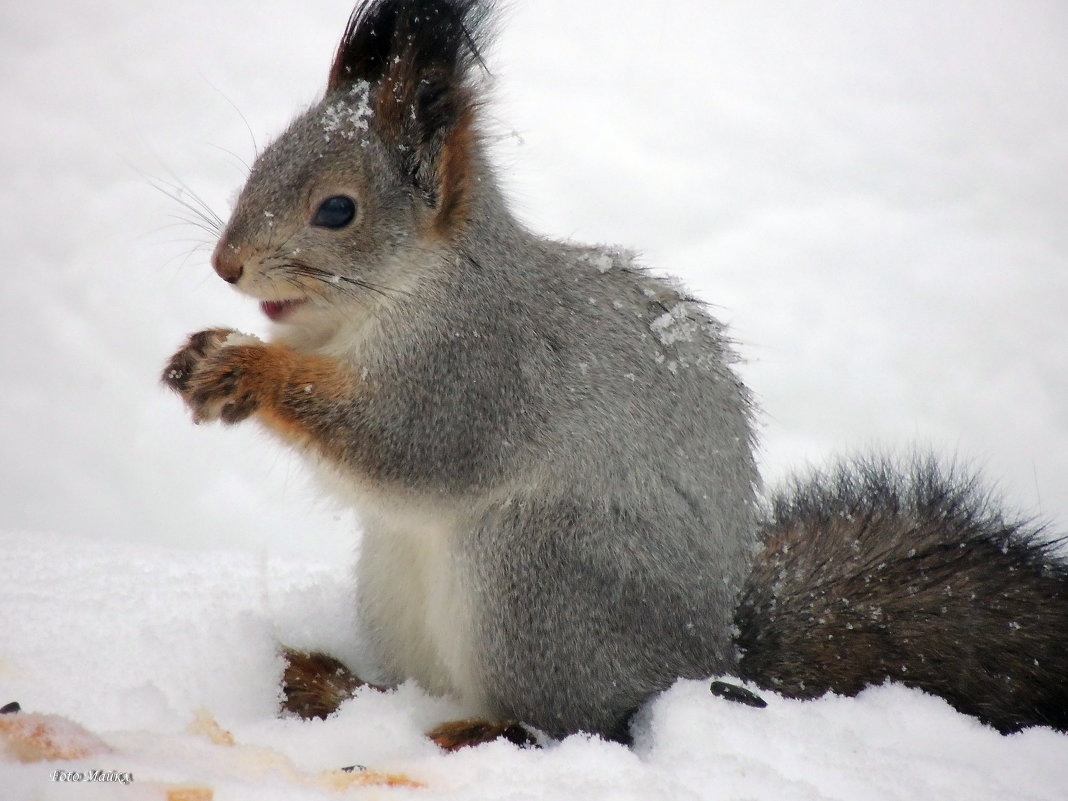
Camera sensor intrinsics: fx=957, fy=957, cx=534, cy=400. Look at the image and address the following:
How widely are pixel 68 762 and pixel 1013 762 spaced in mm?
1238

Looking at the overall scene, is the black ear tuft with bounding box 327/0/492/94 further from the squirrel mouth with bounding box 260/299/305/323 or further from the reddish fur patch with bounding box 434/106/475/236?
the squirrel mouth with bounding box 260/299/305/323

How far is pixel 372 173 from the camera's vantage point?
5.29 ft

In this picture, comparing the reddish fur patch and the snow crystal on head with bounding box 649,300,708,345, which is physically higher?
the reddish fur patch

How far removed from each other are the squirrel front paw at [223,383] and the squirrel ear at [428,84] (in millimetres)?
412

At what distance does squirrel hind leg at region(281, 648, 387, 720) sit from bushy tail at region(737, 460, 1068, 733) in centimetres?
68

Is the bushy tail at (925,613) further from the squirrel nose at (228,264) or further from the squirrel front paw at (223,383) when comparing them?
the squirrel nose at (228,264)

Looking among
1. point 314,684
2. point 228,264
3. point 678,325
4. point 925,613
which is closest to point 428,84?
point 228,264

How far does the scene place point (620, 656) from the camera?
4.92 feet

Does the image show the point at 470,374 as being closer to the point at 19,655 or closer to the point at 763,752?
the point at 763,752

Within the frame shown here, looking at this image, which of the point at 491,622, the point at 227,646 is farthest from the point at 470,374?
the point at 227,646

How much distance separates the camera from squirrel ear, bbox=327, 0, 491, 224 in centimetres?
162

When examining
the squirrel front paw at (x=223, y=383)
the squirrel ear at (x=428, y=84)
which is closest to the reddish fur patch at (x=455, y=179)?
the squirrel ear at (x=428, y=84)

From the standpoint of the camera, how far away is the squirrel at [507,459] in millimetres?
1503

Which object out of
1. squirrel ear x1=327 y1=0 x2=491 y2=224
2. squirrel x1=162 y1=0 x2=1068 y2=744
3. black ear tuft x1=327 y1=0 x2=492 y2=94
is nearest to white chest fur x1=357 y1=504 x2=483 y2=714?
squirrel x1=162 y1=0 x2=1068 y2=744
